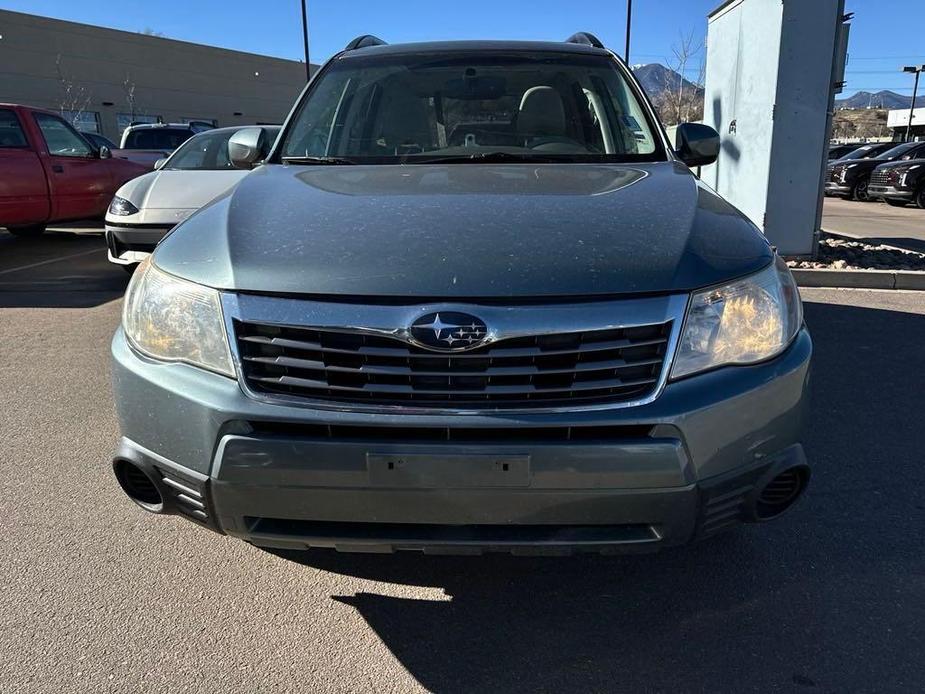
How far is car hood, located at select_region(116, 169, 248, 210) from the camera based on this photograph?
21.9 feet

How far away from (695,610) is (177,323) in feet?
5.94

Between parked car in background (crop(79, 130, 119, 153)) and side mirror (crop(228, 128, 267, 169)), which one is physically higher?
side mirror (crop(228, 128, 267, 169))

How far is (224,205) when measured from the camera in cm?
238

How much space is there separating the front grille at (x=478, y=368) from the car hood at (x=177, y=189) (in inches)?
211

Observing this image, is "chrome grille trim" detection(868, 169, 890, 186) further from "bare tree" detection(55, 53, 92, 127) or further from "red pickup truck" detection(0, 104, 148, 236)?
"bare tree" detection(55, 53, 92, 127)

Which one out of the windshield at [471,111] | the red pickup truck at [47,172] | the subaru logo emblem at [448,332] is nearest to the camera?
the subaru logo emblem at [448,332]

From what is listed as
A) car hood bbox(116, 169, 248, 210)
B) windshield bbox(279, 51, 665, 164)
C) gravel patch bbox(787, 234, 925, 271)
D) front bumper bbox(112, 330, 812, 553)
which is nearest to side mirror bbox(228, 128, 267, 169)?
windshield bbox(279, 51, 665, 164)

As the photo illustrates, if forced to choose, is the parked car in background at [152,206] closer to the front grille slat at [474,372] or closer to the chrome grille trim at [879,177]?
the front grille slat at [474,372]

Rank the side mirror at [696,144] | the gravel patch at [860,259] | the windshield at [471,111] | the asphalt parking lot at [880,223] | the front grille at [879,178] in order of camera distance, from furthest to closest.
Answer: the front grille at [879,178], the asphalt parking lot at [880,223], the gravel patch at [860,259], the side mirror at [696,144], the windshield at [471,111]

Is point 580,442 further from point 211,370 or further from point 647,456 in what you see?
point 211,370

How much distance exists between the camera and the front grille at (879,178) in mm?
17022

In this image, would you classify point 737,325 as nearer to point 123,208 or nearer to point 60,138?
point 123,208

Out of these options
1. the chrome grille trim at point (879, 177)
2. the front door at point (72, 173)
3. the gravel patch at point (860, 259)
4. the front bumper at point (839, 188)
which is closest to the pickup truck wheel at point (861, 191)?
the front bumper at point (839, 188)

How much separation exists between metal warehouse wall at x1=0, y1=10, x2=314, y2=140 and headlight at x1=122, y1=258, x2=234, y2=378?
110 ft
